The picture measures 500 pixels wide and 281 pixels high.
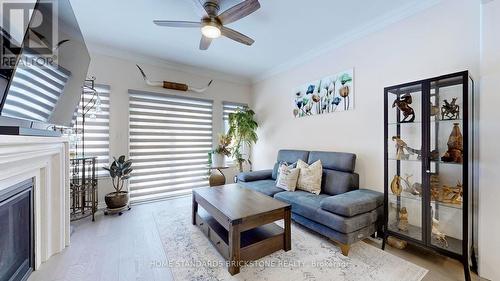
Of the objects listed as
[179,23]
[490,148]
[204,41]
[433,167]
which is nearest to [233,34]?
[204,41]

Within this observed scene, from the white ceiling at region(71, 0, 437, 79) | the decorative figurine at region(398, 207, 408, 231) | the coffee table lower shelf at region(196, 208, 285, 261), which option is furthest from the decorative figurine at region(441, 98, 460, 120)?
the coffee table lower shelf at region(196, 208, 285, 261)

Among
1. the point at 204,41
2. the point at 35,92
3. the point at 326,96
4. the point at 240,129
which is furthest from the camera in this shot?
the point at 240,129

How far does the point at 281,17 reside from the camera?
2377mm

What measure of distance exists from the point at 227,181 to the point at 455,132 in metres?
3.68

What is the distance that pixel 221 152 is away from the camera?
154 inches

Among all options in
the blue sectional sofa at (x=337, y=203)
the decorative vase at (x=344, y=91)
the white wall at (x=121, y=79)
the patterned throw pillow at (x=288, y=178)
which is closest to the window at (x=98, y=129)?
the white wall at (x=121, y=79)

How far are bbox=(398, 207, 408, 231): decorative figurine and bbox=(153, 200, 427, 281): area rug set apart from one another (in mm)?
314

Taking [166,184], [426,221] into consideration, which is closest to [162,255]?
[166,184]

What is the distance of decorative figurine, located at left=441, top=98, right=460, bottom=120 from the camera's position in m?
1.79

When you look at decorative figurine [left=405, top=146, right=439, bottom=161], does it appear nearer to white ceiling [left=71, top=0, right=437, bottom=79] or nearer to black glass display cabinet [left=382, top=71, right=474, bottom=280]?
black glass display cabinet [left=382, top=71, right=474, bottom=280]

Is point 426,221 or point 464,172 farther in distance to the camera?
point 426,221

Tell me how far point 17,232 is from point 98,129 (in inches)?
75.6

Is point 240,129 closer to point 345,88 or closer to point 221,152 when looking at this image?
point 221,152

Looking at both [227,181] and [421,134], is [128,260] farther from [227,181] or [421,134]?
[421,134]
